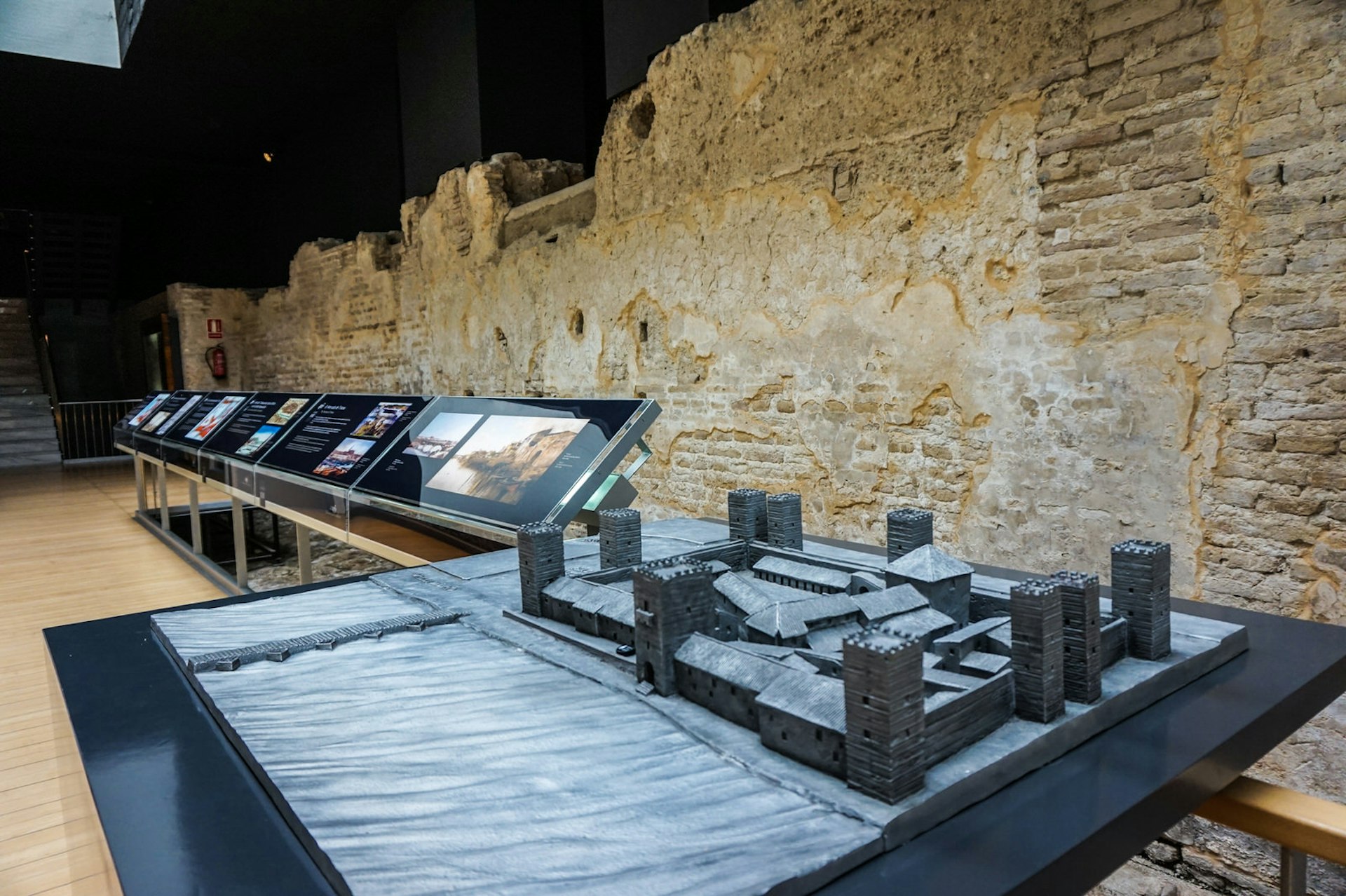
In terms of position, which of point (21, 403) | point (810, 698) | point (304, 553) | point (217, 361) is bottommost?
point (304, 553)

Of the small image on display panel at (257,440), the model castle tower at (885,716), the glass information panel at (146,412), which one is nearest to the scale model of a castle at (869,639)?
the model castle tower at (885,716)

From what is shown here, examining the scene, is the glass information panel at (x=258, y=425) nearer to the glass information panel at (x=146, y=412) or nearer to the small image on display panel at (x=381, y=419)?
the small image on display panel at (x=381, y=419)

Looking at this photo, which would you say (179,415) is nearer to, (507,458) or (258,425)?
(258,425)

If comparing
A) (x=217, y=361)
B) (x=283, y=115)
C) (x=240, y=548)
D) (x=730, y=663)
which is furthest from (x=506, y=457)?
(x=217, y=361)

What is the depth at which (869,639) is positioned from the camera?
38.4 inches

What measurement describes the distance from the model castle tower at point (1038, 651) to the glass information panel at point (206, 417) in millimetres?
5191

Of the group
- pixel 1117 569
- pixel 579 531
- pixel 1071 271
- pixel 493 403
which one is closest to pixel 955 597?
pixel 1117 569

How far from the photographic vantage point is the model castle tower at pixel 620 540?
6.11ft

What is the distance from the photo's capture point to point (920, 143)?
13.6 feet

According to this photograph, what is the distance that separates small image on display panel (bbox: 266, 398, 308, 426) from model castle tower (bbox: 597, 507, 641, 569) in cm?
310

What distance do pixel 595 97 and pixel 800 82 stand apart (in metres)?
→ 5.39

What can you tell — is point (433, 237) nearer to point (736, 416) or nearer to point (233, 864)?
point (736, 416)

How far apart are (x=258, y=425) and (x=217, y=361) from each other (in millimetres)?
11737

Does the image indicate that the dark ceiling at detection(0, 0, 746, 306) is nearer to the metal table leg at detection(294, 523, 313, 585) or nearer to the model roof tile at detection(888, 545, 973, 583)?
the metal table leg at detection(294, 523, 313, 585)
